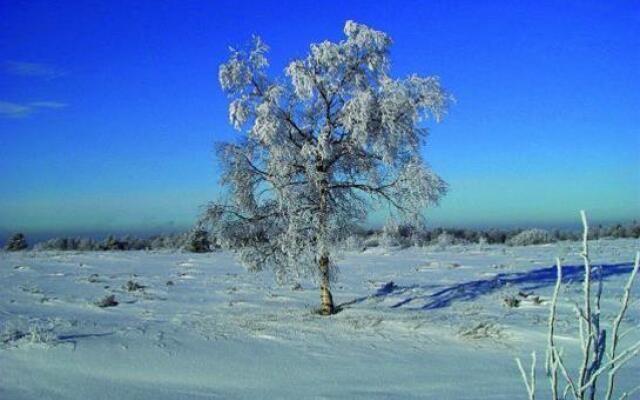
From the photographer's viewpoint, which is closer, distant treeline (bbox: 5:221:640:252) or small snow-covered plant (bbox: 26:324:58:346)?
small snow-covered plant (bbox: 26:324:58:346)

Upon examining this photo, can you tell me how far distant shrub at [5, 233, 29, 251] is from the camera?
54.3 meters

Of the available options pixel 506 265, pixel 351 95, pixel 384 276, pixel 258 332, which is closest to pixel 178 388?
pixel 258 332

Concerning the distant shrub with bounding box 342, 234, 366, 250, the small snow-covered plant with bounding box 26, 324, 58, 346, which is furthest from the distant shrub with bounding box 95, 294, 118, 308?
the distant shrub with bounding box 342, 234, 366, 250

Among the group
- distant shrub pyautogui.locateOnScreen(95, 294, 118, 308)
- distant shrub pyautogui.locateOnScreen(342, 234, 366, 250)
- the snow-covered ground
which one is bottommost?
the snow-covered ground

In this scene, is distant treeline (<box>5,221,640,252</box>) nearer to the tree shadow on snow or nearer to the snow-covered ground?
the tree shadow on snow

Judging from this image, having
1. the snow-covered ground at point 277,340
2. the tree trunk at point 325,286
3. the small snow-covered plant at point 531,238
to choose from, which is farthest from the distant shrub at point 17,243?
the tree trunk at point 325,286

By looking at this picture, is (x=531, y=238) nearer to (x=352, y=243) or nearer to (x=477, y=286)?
(x=477, y=286)

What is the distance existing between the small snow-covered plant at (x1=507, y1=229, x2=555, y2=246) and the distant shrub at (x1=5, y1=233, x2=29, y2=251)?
40788 mm

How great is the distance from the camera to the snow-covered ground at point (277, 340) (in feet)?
32.2

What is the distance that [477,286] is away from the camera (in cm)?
2094

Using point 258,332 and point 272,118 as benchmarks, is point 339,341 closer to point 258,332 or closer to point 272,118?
point 258,332

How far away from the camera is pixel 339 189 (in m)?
15.9

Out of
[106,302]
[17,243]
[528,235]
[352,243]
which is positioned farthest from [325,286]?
[17,243]

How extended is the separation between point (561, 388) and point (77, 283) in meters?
18.4
